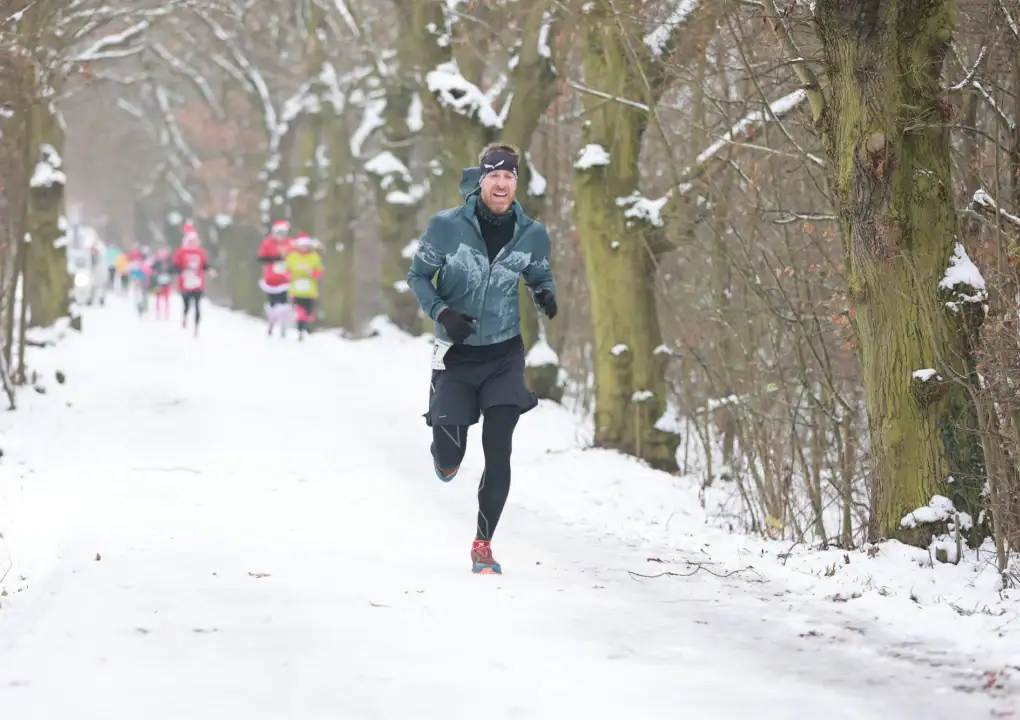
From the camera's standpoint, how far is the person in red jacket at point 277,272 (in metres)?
25.1

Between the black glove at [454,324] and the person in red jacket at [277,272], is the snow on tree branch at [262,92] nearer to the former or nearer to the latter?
the person in red jacket at [277,272]

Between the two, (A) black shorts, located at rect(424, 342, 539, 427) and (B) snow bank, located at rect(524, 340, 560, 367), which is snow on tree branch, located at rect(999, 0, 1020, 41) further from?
(B) snow bank, located at rect(524, 340, 560, 367)

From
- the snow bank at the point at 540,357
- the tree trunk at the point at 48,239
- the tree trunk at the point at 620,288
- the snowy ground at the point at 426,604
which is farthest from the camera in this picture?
the tree trunk at the point at 48,239

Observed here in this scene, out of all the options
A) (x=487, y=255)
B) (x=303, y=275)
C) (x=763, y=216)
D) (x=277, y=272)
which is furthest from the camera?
(x=277, y=272)

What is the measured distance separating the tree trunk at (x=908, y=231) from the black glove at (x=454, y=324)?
1.99 m

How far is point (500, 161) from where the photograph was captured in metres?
7.05

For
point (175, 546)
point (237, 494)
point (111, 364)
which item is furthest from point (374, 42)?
point (175, 546)

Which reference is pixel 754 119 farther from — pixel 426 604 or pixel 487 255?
pixel 426 604

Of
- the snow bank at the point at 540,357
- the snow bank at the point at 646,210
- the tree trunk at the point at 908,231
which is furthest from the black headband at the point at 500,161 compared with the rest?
the snow bank at the point at 540,357

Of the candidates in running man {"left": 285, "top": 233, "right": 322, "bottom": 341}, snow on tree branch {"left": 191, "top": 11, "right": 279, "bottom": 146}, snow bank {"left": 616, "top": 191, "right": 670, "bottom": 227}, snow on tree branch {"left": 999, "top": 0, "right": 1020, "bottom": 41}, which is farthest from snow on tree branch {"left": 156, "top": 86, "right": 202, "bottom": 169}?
snow on tree branch {"left": 999, "top": 0, "right": 1020, "bottom": 41}

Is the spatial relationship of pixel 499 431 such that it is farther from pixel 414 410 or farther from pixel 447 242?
pixel 414 410

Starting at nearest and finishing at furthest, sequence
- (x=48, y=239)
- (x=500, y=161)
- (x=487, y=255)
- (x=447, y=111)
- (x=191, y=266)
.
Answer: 1. (x=500, y=161)
2. (x=487, y=255)
3. (x=447, y=111)
4. (x=48, y=239)
5. (x=191, y=266)

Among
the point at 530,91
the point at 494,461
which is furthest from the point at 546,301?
the point at 530,91

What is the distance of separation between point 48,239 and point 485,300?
1570cm
